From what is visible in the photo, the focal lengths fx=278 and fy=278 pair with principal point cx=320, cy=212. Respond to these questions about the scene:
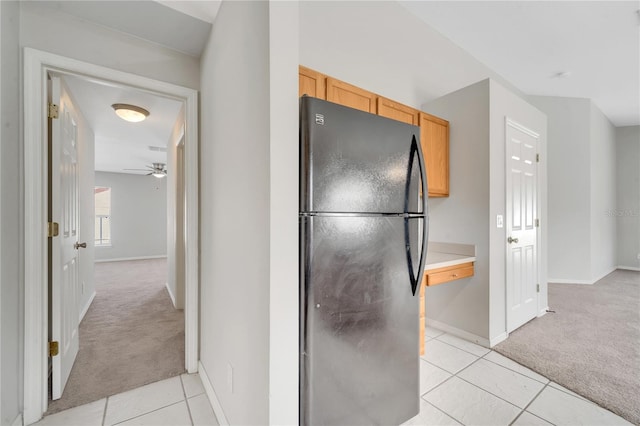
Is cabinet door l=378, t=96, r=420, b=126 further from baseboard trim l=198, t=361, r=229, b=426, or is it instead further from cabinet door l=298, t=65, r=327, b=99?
baseboard trim l=198, t=361, r=229, b=426

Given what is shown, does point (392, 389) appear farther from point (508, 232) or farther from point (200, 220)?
point (508, 232)

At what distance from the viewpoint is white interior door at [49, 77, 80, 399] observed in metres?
1.82

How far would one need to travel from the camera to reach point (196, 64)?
2.21m

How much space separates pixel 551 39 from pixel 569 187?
8.95ft

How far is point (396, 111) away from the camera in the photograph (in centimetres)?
230

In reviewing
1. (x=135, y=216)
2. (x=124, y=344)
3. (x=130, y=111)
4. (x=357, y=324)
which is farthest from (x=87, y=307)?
(x=135, y=216)

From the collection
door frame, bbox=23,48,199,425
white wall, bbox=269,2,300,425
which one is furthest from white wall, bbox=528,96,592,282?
door frame, bbox=23,48,199,425

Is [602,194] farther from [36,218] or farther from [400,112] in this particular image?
[36,218]

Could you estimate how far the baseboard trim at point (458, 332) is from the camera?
2.49 meters

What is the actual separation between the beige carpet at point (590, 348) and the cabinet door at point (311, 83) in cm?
259

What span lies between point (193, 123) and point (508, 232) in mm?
3002

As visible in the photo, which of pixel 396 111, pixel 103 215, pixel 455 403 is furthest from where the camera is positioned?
pixel 103 215

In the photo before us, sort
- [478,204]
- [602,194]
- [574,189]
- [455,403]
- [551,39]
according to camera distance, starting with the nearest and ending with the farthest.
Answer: [455,403] < [478,204] < [551,39] < [574,189] < [602,194]

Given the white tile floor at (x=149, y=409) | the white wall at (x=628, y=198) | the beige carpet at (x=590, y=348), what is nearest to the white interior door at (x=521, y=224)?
the beige carpet at (x=590, y=348)
